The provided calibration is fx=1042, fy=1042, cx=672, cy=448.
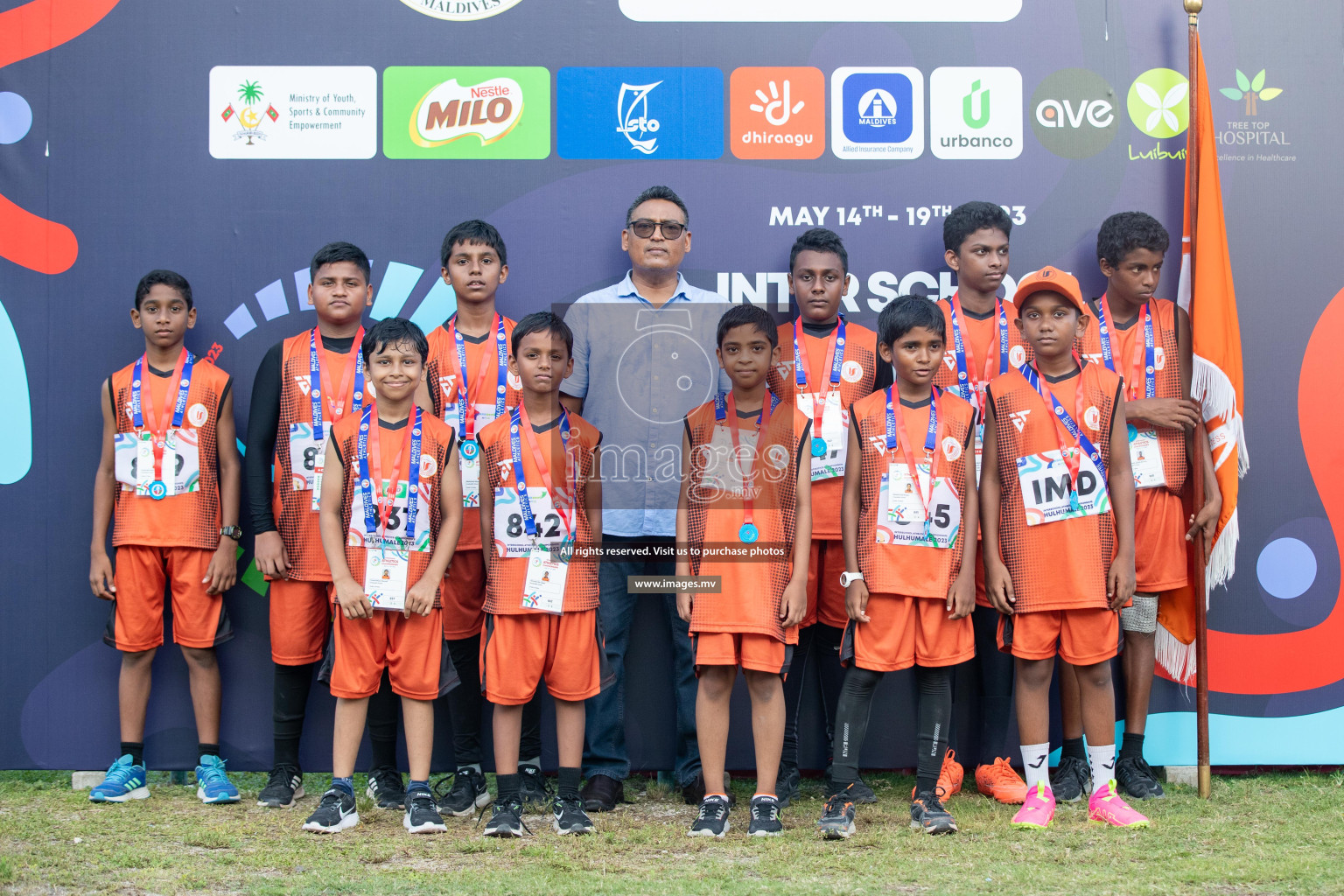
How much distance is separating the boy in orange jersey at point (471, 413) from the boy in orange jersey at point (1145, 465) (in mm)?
2183

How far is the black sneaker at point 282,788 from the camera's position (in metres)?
3.91

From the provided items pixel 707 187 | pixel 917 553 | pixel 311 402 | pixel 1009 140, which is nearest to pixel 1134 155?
pixel 1009 140

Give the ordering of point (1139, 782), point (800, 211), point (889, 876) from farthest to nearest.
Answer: point (800, 211)
point (1139, 782)
point (889, 876)

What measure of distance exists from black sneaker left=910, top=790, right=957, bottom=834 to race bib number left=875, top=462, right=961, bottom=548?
0.86 m

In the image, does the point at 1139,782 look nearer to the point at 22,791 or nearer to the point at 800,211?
the point at 800,211

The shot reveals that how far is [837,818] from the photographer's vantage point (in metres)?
3.45

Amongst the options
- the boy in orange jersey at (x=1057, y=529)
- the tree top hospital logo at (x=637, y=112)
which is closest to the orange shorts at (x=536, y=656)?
the boy in orange jersey at (x=1057, y=529)

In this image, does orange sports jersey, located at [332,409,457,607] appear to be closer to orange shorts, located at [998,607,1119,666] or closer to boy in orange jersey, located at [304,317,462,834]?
boy in orange jersey, located at [304,317,462,834]

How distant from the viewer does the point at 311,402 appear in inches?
158

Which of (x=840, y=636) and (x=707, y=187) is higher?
(x=707, y=187)

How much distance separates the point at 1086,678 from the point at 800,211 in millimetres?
2155

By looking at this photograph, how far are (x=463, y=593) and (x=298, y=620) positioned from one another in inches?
24.7

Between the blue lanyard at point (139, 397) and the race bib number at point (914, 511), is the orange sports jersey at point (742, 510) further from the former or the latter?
the blue lanyard at point (139, 397)

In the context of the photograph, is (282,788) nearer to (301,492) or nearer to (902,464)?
(301,492)
